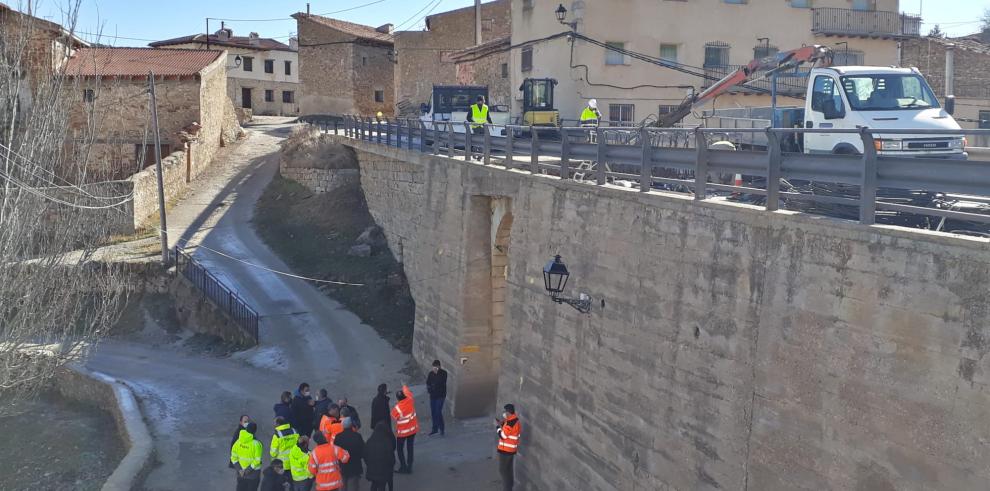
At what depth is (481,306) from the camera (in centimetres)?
1669

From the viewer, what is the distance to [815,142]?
13.1 m

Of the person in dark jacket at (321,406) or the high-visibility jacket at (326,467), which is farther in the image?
the person in dark jacket at (321,406)

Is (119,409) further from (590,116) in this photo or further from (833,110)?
(833,110)

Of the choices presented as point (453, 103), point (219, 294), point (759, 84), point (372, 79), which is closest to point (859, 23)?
point (759, 84)

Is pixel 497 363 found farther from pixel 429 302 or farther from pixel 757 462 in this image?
pixel 757 462

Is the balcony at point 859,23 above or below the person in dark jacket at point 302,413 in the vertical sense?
above

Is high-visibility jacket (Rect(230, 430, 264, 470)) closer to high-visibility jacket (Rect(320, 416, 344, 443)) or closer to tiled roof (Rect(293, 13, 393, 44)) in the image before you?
high-visibility jacket (Rect(320, 416, 344, 443))

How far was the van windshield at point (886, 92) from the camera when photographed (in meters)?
13.2

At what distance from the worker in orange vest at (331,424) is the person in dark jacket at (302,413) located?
4.76 feet

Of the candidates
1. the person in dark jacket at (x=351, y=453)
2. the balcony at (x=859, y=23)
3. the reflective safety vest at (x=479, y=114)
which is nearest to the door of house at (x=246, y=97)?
the reflective safety vest at (x=479, y=114)

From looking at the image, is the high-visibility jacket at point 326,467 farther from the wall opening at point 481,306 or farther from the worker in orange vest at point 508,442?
the wall opening at point 481,306

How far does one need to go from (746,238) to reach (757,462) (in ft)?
6.87

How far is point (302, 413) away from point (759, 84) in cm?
1859

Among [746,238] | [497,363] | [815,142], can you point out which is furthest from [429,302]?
[746,238]
